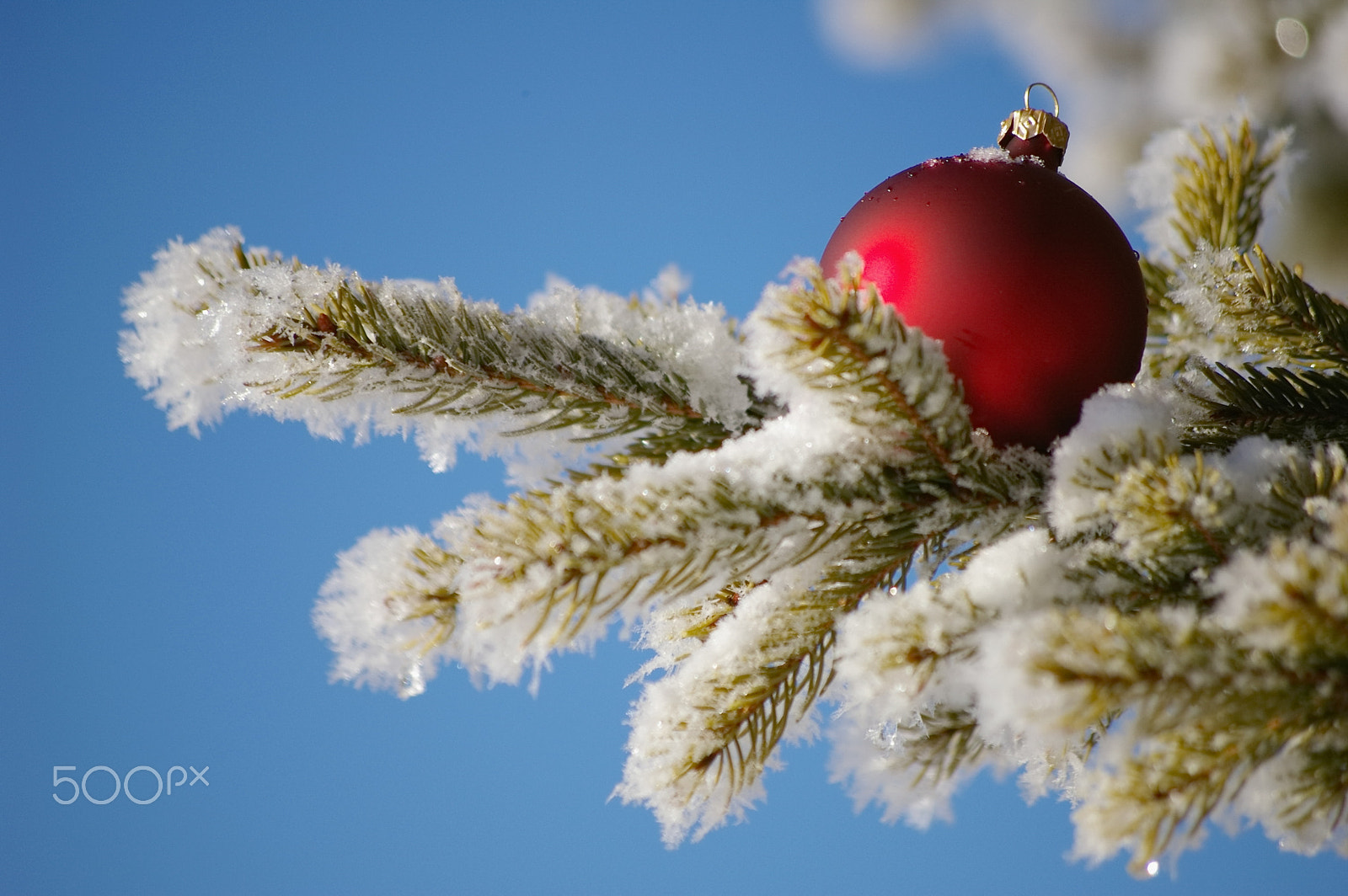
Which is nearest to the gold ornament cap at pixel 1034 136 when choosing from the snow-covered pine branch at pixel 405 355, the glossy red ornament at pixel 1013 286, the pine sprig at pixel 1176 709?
the glossy red ornament at pixel 1013 286

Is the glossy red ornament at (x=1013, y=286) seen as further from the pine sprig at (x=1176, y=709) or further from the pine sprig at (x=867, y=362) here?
the pine sprig at (x=1176, y=709)

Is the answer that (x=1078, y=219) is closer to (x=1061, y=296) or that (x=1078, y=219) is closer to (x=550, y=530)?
(x=1061, y=296)

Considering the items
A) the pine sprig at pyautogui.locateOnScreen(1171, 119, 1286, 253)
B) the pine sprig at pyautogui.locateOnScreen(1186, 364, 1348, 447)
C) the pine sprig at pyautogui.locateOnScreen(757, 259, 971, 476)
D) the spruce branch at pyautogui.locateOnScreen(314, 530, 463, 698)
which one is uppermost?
the pine sprig at pyautogui.locateOnScreen(1171, 119, 1286, 253)

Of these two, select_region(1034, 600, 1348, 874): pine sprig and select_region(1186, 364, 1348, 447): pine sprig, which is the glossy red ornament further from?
select_region(1034, 600, 1348, 874): pine sprig

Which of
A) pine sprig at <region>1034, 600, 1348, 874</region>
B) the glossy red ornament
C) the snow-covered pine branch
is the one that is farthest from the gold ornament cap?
pine sprig at <region>1034, 600, 1348, 874</region>

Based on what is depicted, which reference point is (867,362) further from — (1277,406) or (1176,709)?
(1277,406)
